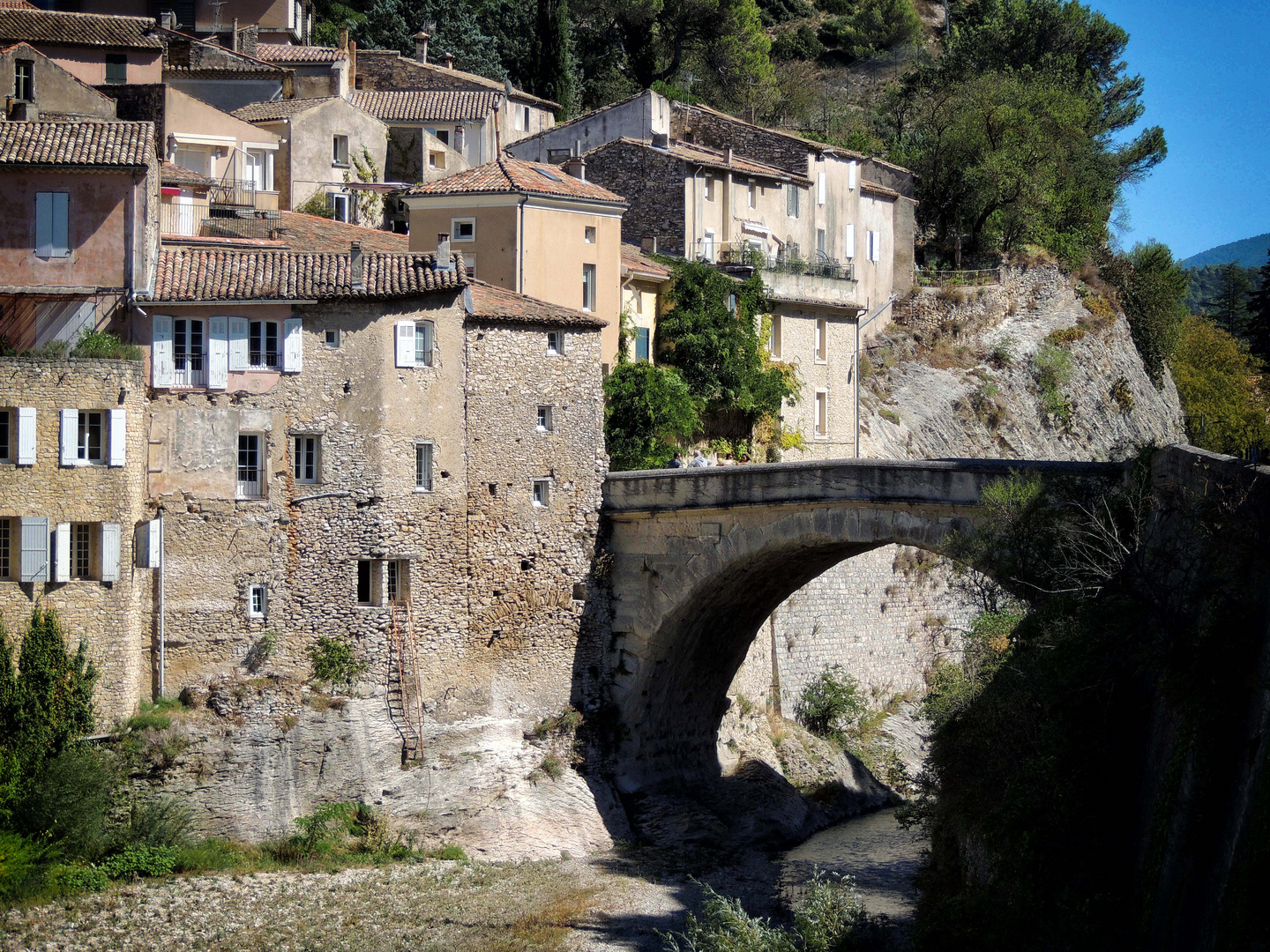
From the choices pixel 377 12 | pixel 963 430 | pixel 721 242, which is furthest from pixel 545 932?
pixel 377 12

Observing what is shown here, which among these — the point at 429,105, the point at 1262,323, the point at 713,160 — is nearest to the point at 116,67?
the point at 429,105

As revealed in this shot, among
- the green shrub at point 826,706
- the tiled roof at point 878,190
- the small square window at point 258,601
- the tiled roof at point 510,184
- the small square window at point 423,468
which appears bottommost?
the green shrub at point 826,706

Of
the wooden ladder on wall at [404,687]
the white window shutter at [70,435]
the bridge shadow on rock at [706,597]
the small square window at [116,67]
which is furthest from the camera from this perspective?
the small square window at [116,67]

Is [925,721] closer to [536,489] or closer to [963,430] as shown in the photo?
[963,430]

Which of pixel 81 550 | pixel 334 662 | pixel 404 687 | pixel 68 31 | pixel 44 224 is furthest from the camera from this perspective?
pixel 68 31

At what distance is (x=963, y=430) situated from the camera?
54.3 m

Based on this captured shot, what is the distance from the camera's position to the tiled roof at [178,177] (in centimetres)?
3819

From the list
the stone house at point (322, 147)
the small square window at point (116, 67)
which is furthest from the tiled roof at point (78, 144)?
the small square window at point (116, 67)

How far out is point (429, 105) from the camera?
53438mm

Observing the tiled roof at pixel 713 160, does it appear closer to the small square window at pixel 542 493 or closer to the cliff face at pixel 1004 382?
the cliff face at pixel 1004 382

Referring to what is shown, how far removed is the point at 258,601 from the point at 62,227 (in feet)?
24.6

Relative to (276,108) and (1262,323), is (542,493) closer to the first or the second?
(276,108)

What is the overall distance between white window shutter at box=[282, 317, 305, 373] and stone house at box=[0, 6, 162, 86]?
19604 millimetres

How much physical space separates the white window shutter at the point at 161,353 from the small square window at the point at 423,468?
4.77 metres
